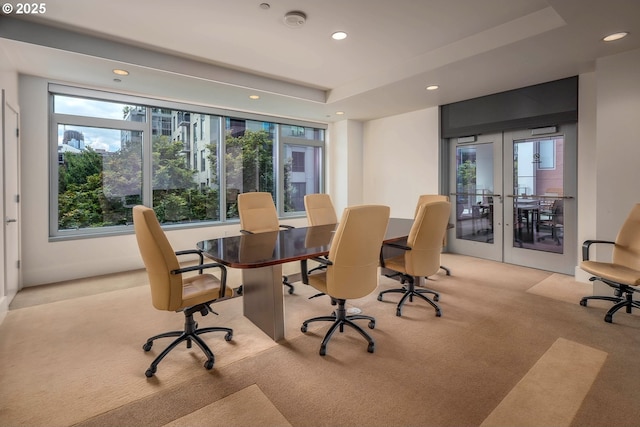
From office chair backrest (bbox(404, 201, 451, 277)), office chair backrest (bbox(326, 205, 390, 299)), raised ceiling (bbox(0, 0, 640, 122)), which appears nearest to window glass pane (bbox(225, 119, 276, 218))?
raised ceiling (bbox(0, 0, 640, 122))

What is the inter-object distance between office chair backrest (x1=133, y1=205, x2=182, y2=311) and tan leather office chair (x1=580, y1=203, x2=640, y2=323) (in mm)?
3617

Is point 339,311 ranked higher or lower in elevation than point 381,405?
higher

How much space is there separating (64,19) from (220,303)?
123 inches

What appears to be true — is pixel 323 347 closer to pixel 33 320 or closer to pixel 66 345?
pixel 66 345

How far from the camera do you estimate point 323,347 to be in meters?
2.39

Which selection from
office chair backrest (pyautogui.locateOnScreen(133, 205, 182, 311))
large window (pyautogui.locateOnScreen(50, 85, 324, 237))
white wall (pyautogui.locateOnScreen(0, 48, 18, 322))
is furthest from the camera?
large window (pyautogui.locateOnScreen(50, 85, 324, 237))

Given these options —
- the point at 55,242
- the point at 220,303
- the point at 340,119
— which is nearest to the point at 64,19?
the point at 55,242

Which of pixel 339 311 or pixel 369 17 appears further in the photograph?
pixel 369 17

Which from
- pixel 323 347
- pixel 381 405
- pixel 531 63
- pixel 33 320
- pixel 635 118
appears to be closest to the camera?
pixel 381 405

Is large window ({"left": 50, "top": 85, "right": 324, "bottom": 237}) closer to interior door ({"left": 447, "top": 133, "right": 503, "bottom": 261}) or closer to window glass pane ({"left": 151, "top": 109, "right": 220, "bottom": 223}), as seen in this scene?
window glass pane ({"left": 151, "top": 109, "right": 220, "bottom": 223})

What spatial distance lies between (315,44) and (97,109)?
3.29 m

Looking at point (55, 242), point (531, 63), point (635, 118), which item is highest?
point (531, 63)

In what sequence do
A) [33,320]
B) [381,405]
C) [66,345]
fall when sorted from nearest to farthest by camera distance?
[381,405] < [66,345] < [33,320]

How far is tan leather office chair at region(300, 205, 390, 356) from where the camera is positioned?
2.24 m
